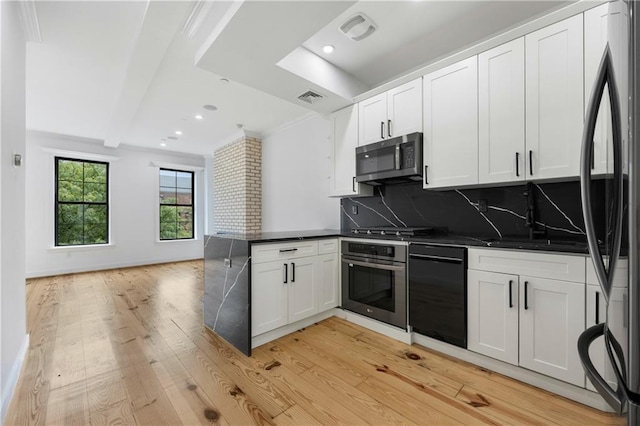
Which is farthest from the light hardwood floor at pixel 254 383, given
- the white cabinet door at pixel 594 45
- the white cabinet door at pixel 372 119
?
the white cabinet door at pixel 372 119

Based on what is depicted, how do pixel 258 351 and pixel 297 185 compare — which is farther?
pixel 297 185

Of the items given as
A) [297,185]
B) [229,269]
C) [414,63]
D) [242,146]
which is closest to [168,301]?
[229,269]

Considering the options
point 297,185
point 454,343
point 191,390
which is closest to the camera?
point 191,390

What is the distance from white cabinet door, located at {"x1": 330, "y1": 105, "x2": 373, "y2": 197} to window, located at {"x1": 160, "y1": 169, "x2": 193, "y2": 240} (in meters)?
5.31

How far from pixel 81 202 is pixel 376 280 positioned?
652cm

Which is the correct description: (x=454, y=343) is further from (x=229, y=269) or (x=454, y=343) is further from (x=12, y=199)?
(x=12, y=199)

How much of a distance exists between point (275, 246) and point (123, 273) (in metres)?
4.88

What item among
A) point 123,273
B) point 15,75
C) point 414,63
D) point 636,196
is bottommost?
point 123,273

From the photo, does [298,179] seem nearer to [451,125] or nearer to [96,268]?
[451,125]

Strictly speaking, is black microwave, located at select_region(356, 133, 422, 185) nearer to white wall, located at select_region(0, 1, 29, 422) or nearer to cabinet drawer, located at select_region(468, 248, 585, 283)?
cabinet drawer, located at select_region(468, 248, 585, 283)

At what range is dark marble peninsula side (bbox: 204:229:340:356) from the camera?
2182 millimetres

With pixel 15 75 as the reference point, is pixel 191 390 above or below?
below

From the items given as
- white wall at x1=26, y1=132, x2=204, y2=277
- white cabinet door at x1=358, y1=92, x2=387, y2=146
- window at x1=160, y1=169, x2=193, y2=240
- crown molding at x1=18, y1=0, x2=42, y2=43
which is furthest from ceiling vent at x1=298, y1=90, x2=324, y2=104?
window at x1=160, y1=169, x2=193, y2=240

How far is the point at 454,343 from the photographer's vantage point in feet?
6.77
